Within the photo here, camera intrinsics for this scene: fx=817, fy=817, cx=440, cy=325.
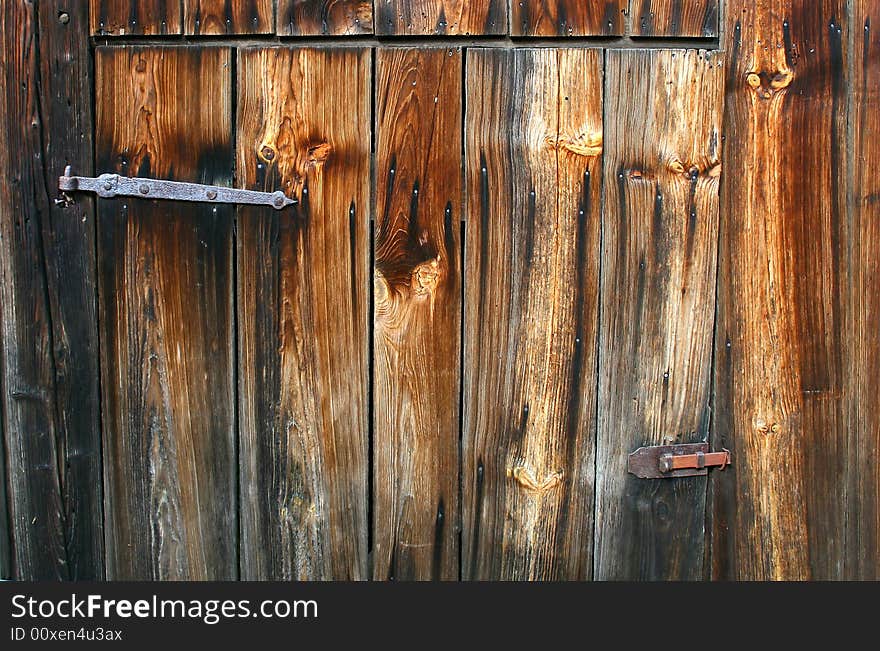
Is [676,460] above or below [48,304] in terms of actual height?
below

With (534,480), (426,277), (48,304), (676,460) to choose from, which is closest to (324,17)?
(426,277)

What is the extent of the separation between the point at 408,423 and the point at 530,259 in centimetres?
37

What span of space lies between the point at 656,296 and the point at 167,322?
2.89ft

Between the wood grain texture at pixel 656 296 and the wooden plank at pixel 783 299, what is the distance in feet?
0.13

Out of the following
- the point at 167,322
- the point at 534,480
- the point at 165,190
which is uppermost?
the point at 165,190

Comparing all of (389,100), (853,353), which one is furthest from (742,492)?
(389,100)

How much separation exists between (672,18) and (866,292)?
1.98ft

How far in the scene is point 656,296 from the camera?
1.47 metres

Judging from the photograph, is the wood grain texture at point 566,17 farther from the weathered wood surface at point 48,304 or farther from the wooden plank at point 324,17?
the weathered wood surface at point 48,304

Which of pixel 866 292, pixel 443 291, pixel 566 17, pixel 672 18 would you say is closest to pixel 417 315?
pixel 443 291

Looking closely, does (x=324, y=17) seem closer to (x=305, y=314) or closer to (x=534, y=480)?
(x=305, y=314)

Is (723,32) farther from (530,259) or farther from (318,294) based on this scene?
(318,294)

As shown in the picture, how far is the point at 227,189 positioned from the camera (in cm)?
144

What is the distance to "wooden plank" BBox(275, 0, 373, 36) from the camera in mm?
1427
